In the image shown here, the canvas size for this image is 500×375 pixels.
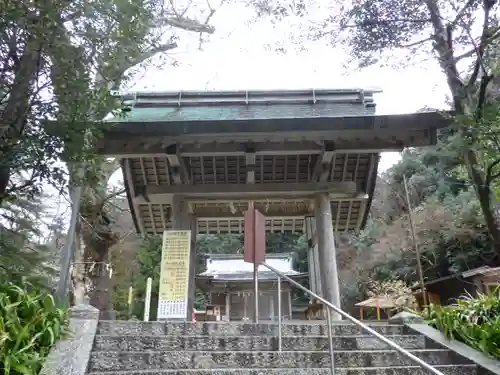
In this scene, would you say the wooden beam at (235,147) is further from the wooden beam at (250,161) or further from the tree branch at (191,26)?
the tree branch at (191,26)

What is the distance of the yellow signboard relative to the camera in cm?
598

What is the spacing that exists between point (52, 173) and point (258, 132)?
123 inches

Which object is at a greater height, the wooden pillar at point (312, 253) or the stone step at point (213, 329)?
the wooden pillar at point (312, 253)

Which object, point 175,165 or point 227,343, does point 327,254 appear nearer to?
point 175,165

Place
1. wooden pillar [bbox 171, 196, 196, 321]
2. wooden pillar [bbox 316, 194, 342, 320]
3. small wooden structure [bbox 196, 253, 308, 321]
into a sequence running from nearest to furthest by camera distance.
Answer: wooden pillar [bbox 316, 194, 342, 320] < wooden pillar [bbox 171, 196, 196, 321] < small wooden structure [bbox 196, 253, 308, 321]

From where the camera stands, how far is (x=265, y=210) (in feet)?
27.0

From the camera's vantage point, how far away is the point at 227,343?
371 centimetres

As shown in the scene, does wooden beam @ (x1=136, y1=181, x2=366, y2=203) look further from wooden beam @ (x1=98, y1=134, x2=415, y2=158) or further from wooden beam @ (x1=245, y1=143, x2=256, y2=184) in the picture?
wooden beam @ (x1=98, y1=134, x2=415, y2=158)

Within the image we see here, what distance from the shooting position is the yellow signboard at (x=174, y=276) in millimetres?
5977

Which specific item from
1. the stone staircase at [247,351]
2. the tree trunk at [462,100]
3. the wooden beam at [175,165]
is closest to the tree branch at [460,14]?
the tree trunk at [462,100]

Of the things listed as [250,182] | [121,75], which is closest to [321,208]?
[250,182]

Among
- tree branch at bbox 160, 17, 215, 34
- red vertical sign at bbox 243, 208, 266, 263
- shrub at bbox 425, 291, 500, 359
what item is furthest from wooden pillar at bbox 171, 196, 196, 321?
tree branch at bbox 160, 17, 215, 34

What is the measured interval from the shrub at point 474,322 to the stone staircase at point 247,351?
10.3 inches

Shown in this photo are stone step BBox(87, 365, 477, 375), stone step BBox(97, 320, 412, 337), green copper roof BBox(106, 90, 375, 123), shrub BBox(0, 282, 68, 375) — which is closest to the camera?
shrub BBox(0, 282, 68, 375)
